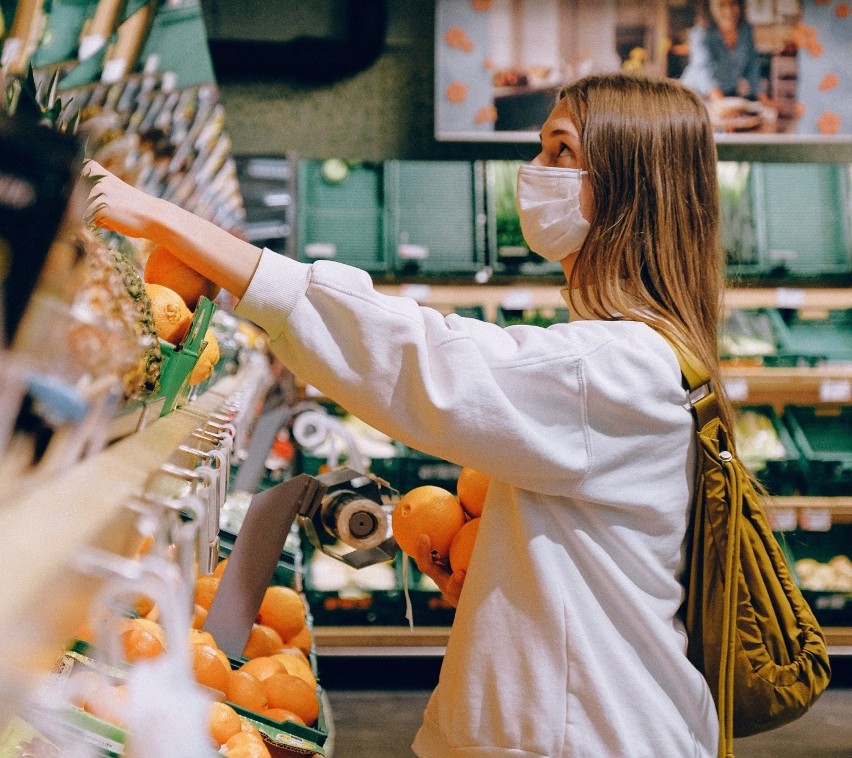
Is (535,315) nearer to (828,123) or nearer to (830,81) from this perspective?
(828,123)

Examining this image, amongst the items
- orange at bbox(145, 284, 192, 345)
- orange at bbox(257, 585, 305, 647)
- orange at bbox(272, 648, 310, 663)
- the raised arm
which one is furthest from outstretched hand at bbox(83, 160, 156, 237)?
orange at bbox(257, 585, 305, 647)

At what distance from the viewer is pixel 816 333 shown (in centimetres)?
453

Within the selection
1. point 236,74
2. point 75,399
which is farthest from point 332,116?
point 75,399

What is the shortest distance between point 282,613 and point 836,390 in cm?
330

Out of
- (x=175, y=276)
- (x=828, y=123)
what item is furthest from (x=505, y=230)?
(x=175, y=276)

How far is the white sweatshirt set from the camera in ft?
3.59

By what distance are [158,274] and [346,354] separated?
307mm

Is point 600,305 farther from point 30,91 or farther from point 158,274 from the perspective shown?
point 30,91

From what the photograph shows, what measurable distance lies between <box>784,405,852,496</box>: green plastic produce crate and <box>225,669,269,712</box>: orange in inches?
135

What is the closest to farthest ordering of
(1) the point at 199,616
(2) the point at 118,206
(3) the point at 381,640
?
(2) the point at 118,206
(1) the point at 199,616
(3) the point at 381,640

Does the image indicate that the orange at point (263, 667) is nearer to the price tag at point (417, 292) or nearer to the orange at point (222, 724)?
the orange at point (222, 724)

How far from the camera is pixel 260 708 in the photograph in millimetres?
1467

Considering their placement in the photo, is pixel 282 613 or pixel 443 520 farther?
pixel 282 613

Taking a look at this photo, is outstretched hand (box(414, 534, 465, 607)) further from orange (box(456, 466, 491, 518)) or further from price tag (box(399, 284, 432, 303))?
price tag (box(399, 284, 432, 303))
